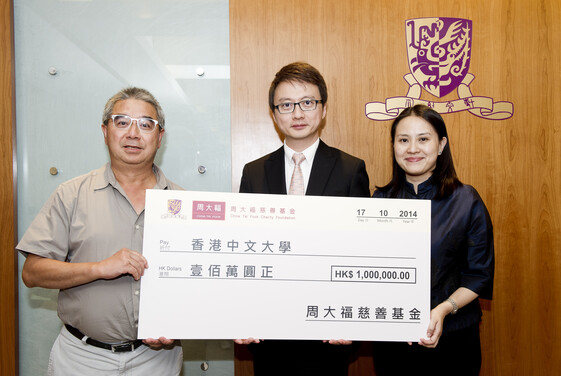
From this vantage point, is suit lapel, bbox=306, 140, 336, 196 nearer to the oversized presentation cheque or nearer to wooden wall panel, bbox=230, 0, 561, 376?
the oversized presentation cheque

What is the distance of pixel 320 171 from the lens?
168cm

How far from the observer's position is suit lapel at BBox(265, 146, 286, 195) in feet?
5.64

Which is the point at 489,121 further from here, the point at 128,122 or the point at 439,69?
the point at 128,122

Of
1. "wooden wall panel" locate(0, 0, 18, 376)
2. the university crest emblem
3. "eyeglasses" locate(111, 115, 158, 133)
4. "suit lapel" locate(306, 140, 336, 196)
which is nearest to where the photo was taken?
the university crest emblem

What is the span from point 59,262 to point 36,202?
1.15 metres

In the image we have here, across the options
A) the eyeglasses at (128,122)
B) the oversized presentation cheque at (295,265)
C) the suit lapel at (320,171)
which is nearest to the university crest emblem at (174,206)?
the oversized presentation cheque at (295,265)

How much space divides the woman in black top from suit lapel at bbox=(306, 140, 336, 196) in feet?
1.03

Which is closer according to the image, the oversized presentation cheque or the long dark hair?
the oversized presentation cheque

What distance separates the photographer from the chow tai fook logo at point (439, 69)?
2.33 metres

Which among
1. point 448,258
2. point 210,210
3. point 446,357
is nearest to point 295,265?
point 210,210

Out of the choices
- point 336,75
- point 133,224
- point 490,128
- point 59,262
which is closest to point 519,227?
point 490,128

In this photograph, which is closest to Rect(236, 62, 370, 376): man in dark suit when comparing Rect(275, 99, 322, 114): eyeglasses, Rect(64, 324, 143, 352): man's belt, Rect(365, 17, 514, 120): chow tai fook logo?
Rect(275, 99, 322, 114): eyeglasses

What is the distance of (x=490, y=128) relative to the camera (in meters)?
2.39

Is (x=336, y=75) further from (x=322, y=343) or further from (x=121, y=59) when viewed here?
(x=322, y=343)
